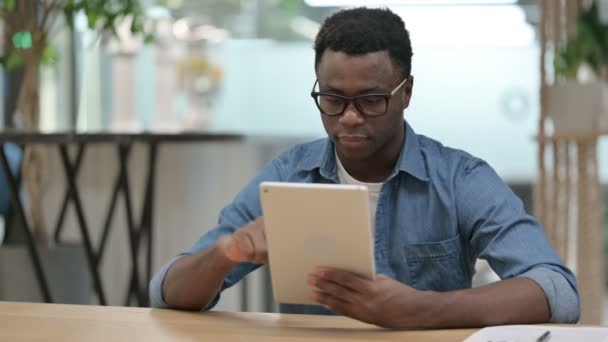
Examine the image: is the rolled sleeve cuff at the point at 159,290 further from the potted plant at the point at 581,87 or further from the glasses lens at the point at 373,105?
the potted plant at the point at 581,87

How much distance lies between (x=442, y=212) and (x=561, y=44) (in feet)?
5.89

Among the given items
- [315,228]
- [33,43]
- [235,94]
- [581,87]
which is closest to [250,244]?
[315,228]

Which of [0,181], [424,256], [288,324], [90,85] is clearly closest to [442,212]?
[424,256]

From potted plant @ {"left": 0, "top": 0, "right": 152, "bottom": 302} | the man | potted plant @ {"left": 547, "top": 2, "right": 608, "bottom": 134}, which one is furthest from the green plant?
the man

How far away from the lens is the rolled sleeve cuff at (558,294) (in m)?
1.40

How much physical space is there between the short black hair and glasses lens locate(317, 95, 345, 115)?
0.26 feet

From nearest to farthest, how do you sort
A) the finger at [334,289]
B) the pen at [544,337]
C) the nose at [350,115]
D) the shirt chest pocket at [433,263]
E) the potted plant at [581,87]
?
the pen at [544,337], the finger at [334,289], the nose at [350,115], the shirt chest pocket at [433,263], the potted plant at [581,87]

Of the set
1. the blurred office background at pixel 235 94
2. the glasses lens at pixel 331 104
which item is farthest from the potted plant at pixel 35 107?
the glasses lens at pixel 331 104

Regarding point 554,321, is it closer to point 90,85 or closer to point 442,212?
point 442,212

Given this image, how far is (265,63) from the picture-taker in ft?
12.4

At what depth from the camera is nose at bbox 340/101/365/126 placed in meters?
1.51

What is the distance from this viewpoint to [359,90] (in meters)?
1.51

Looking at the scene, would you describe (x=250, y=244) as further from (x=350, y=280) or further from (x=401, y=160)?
(x=401, y=160)

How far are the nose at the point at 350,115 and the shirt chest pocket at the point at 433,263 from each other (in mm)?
266
